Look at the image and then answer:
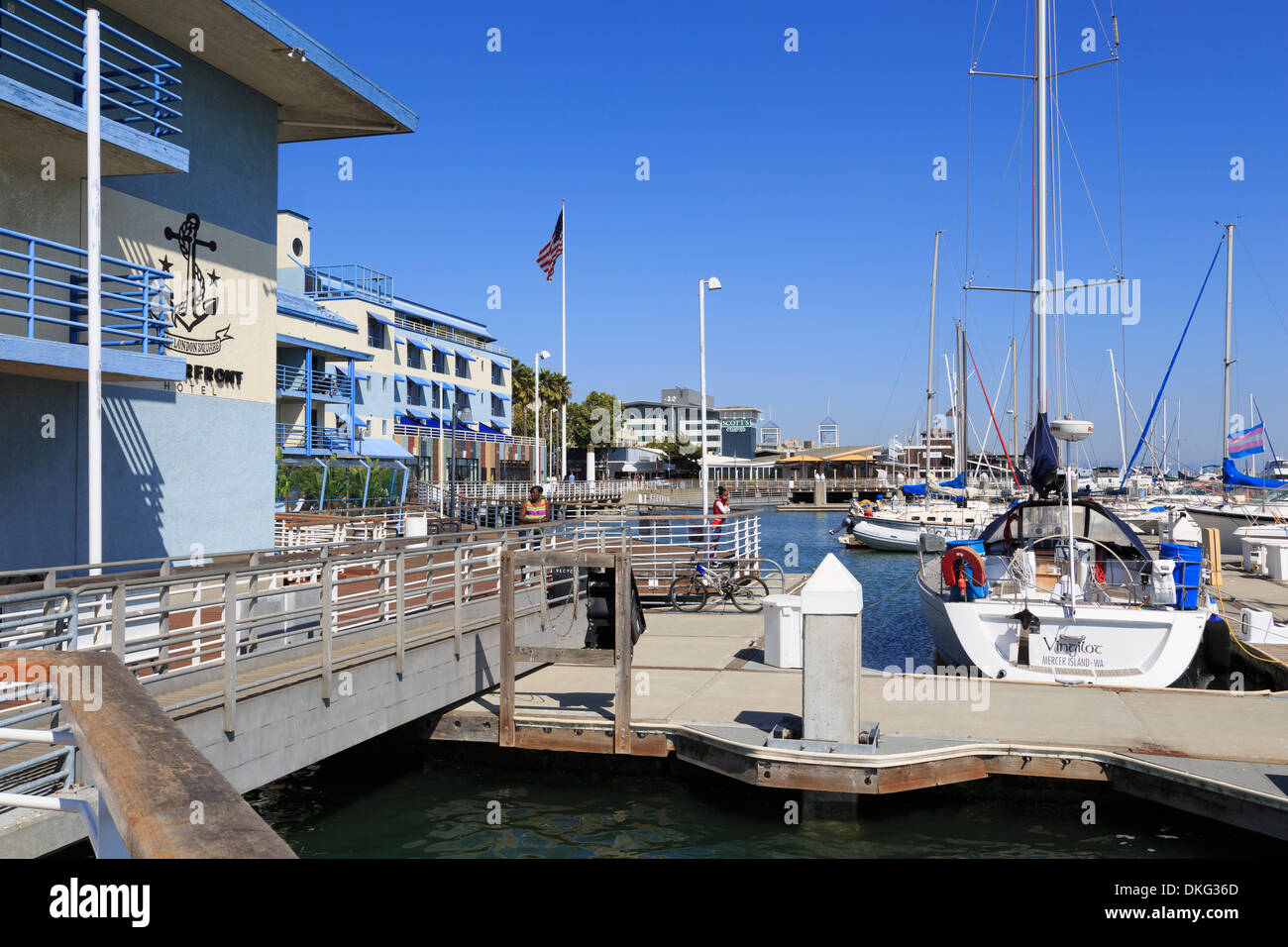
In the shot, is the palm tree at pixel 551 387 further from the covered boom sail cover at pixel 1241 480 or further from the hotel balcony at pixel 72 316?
the hotel balcony at pixel 72 316

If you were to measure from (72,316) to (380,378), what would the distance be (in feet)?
143

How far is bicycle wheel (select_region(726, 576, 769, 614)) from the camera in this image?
19755mm

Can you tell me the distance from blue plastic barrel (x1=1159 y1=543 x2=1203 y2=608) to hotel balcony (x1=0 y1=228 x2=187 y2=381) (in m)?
14.0

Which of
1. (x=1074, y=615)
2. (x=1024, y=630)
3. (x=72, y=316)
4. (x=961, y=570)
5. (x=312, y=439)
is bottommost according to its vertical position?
(x=1024, y=630)

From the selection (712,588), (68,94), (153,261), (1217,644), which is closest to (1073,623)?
(1217,644)

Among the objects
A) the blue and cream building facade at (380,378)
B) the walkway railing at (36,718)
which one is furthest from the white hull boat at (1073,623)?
the blue and cream building facade at (380,378)

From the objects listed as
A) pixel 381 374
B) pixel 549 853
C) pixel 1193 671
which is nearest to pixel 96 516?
pixel 549 853

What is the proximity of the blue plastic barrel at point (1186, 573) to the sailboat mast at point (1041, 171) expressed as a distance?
5.69 m

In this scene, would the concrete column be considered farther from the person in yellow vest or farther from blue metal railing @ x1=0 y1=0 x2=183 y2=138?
blue metal railing @ x1=0 y1=0 x2=183 y2=138

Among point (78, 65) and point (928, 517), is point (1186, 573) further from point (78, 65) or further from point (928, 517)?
point (928, 517)

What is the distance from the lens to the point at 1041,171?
21.2 meters

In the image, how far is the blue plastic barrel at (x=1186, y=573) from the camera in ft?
45.7
